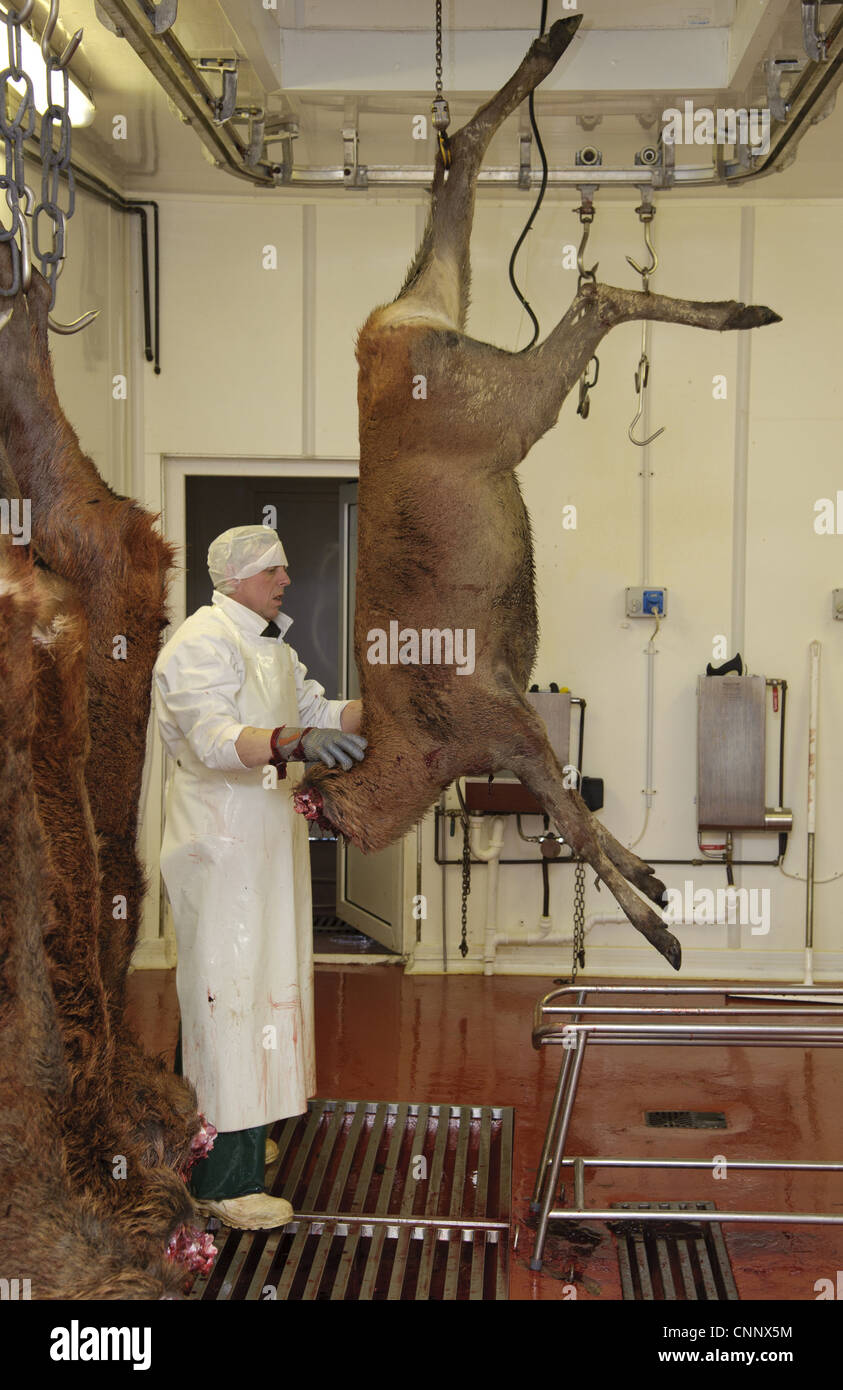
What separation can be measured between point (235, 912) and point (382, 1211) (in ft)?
3.34

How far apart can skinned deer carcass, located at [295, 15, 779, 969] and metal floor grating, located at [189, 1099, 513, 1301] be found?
1.18 metres

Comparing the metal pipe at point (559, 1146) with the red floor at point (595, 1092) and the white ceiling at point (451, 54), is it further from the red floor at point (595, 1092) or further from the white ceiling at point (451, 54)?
the white ceiling at point (451, 54)

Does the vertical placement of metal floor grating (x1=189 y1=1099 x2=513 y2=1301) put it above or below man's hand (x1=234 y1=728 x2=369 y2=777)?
below

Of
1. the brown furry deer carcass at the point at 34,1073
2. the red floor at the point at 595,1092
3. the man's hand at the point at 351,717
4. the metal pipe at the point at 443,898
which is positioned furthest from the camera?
the metal pipe at the point at 443,898

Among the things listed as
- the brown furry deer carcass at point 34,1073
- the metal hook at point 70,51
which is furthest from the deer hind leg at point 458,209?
the brown furry deer carcass at point 34,1073

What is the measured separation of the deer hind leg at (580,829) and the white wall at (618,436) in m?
3.35

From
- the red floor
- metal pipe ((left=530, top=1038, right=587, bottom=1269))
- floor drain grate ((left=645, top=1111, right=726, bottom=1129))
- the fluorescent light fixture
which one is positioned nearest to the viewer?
metal pipe ((left=530, top=1038, right=587, bottom=1269))

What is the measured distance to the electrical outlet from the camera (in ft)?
19.9

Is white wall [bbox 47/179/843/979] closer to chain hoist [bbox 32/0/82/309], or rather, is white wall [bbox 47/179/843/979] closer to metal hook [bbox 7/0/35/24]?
chain hoist [bbox 32/0/82/309]

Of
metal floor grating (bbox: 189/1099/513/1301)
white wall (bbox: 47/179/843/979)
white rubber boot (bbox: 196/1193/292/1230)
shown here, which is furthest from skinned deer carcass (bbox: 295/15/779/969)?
white wall (bbox: 47/179/843/979)

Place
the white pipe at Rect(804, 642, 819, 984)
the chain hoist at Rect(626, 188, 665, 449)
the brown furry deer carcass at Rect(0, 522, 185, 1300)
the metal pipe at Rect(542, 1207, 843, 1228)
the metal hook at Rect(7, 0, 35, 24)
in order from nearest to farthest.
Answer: the brown furry deer carcass at Rect(0, 522, 185, 1300)
the metal hook at Rect(7, 0, 35, 24)
the metal pipe at Rect(542, 1207, 843, 1228)
the chain hoist at Rect(626, 188, 665, 449)
the white pipe at Rect(804, 642, 819, 984)

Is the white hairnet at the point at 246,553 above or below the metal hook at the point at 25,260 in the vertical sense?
below

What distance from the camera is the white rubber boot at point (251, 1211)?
346 cm

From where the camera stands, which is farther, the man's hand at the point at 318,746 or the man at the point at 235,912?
the man at the point at 235,912
